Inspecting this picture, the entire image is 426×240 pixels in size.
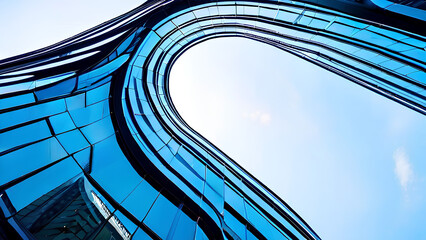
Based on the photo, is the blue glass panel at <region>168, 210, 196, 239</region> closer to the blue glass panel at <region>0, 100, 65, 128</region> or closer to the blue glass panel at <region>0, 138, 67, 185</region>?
the blue glass panel at <region>0, 138, 67, 185</region>

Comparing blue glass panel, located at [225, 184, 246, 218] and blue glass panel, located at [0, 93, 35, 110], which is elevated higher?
blue glass panel, located at [0, 93, 35, 110]

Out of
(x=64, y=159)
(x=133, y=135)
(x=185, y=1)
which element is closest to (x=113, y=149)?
(x=133, y=135)

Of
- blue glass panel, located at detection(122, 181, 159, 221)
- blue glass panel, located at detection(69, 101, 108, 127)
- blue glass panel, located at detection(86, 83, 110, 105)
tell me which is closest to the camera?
blue glass panel, located at detection(122, 181, 159, 221)

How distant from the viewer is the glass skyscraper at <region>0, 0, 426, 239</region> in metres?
5.14

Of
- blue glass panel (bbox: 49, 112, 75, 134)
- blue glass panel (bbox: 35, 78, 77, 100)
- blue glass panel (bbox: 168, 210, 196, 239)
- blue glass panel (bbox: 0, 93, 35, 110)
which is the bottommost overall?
blue glass panel (bbox: 168, 210, 196, 239)

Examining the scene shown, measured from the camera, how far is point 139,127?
1015 cm

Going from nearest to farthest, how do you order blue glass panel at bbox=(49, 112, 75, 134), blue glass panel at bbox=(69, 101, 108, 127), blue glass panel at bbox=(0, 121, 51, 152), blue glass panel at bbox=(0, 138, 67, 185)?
blue glass panel at bbox=(0, 138, 67, 185) → blue glass panel at bbox=(0, 121, 51, 152) → blue glass panel at bbox=(49, 112, 75, 134) → blue glass panel at bbox=(69, 101, 108, 127)

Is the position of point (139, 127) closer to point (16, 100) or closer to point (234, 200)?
point (16, 100)

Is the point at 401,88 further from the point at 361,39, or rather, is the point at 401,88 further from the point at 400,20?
the point at 400,20

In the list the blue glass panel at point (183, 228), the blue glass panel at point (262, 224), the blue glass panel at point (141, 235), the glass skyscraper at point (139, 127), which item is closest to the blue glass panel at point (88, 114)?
the glass skyscraper at point (139, 127)

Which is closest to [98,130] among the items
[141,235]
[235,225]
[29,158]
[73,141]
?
[73,141]

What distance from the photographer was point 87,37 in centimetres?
1252

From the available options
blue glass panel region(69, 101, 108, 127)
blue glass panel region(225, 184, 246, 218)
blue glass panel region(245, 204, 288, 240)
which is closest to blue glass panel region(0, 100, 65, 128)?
blue glass panel region(69, 101, 108, 127)

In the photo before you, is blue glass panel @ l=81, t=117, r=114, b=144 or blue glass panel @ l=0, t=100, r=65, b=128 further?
blue glass panel @ l=81, t=117, r=114, b=144
